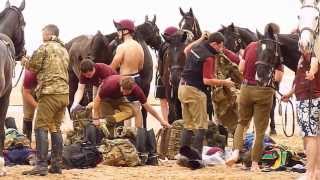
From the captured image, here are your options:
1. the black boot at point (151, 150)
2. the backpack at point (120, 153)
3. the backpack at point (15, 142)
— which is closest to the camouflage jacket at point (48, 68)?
the backpack at point (120, 153)

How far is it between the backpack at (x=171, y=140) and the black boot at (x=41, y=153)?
2764 mm

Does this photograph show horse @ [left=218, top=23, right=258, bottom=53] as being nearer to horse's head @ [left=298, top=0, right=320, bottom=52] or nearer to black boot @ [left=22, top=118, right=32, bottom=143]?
black boot @ [left=22, top=118, right=32, bottom=143]

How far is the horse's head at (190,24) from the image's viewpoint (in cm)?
1561

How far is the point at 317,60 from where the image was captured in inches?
338

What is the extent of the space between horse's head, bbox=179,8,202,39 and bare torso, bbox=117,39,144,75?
82.3 inches

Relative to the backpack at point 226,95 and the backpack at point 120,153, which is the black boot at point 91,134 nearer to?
the backpack at point 120,153

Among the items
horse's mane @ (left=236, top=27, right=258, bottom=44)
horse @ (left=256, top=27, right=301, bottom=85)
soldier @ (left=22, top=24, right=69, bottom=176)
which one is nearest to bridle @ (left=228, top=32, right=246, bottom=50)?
horse's mane @ (left=236, top=27, right=258, bottom=44)

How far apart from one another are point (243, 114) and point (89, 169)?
231 centimetres

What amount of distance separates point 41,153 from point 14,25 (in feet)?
8.30

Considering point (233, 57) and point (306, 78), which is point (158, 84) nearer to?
point (233, 57)

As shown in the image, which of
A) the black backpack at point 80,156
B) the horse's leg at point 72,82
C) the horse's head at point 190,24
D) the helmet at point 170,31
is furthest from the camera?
the horse's leg at point 72,82

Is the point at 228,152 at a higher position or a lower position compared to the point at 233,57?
lower

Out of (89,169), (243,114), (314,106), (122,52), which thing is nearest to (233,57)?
(122,52)

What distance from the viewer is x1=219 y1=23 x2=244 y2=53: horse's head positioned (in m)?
16.8
